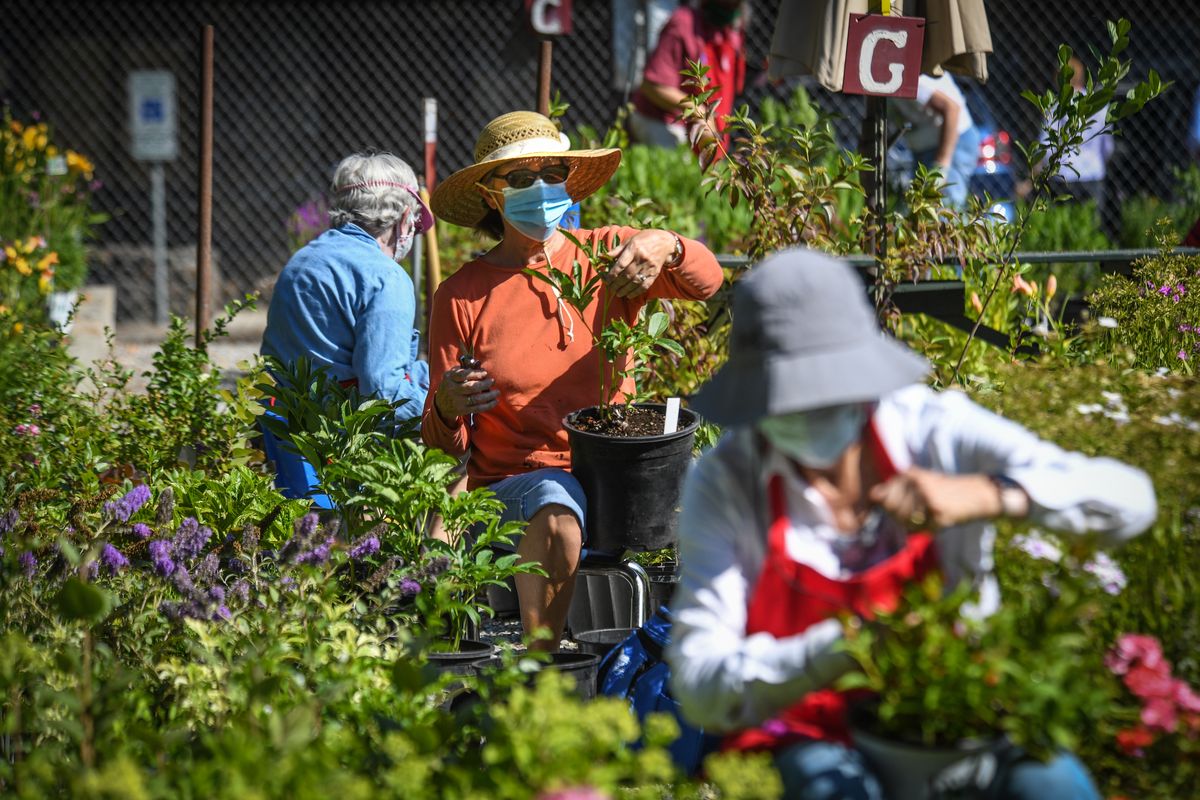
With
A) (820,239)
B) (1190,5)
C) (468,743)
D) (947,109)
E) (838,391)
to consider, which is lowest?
(468,743)

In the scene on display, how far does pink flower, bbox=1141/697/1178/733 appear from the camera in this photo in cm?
165

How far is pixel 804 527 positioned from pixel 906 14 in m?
3.03

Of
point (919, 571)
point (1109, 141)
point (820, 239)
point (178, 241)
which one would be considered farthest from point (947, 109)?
point (178, 241)

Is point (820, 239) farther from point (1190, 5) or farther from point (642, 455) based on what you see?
point (1190, 5)

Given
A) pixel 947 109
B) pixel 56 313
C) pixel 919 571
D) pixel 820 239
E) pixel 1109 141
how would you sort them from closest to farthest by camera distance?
pixel 919 571
pixel 820 239
pixel 947 109
pixel 56 313
pixel 1109 141

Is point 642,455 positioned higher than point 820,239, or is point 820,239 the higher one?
point 820,239

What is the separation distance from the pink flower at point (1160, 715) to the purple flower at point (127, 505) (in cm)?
206

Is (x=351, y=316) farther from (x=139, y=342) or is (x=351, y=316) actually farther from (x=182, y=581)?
(x=139, y=342)

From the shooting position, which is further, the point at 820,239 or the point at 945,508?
the point at 820,239

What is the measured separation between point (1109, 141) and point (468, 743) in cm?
785

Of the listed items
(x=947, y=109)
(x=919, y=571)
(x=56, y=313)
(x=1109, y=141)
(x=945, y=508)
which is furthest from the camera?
(x=1109, y=141)

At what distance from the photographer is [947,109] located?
587cm

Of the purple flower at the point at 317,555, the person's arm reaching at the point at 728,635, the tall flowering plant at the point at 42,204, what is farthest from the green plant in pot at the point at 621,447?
the tall flowering plant at the point at 42,204

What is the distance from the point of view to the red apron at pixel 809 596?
1.72 meters
